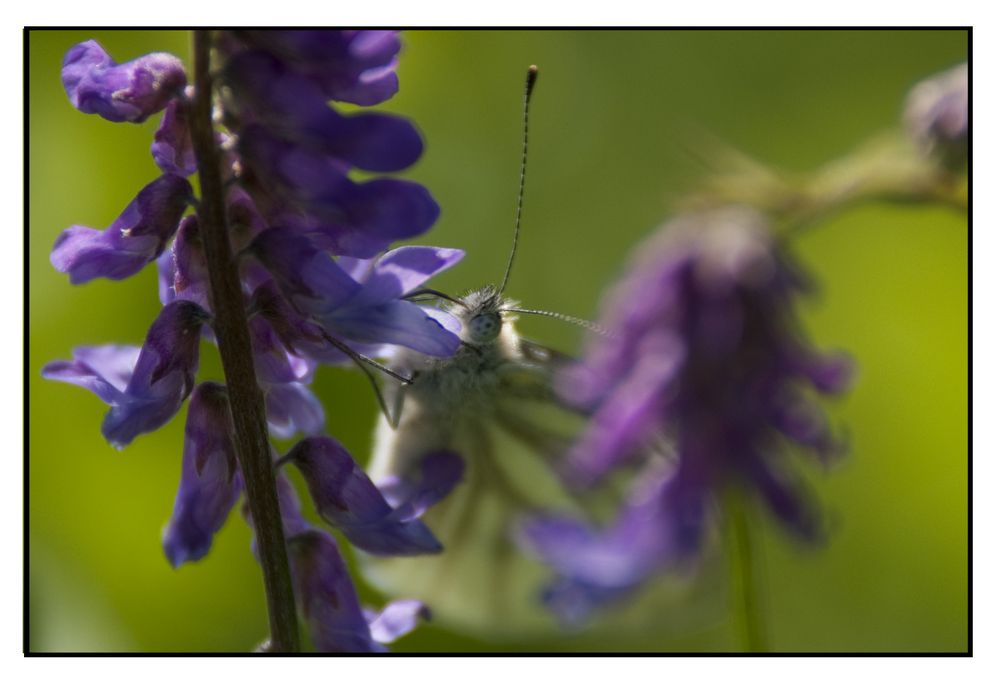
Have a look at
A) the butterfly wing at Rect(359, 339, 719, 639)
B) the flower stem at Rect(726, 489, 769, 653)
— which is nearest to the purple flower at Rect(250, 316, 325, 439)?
the flower stem at Rect(726, 489, 769, 653)

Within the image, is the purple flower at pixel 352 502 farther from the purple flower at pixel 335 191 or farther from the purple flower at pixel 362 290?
the purple flower at pixel 335 191

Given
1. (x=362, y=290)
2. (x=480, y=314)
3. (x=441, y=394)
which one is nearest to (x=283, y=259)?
(x=362, y=290)

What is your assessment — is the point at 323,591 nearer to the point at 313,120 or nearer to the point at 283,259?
the point at 283,259

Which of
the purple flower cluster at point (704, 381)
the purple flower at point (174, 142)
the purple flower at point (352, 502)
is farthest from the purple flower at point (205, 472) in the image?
the purple flower cluster at point (704, 381)

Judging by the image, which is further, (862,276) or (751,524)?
(862,276)

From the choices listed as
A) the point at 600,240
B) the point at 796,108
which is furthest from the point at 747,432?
the point at 796,108

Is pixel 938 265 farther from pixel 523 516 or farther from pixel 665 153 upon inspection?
pixel 523 516
